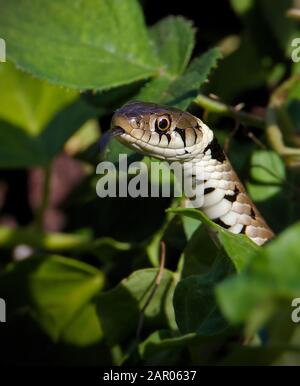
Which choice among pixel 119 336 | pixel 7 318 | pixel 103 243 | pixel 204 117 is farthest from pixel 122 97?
pixel 7 318

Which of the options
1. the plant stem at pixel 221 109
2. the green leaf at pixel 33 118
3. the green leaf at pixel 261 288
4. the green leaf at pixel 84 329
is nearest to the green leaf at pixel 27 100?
the green leaf at pixel 33 118

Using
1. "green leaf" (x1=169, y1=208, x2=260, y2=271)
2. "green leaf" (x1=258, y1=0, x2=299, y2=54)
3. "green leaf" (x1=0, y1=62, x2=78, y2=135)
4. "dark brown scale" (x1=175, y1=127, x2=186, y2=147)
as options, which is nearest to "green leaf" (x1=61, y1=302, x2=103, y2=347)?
"dark brown scale" (x1=175, y1=127, x2=186, y2=147)

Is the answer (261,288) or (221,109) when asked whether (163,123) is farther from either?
(261,288)

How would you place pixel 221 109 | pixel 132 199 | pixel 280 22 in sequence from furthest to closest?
pixel 280 22, pixel 132 199, pixel 221 109

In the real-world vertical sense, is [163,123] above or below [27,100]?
below

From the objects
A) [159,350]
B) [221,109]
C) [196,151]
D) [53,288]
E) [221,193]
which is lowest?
[159,350]

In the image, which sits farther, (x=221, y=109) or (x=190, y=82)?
(x=221, y=109)

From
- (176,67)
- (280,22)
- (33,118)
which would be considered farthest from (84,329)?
(280,22)
